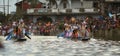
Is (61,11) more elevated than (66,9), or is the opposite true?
(66,9)

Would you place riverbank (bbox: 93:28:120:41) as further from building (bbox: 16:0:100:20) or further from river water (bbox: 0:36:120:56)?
building (bbox: 16:0:100:20)

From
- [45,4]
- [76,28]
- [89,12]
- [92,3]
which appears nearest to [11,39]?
[76,28]

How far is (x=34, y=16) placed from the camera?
98.4 metres

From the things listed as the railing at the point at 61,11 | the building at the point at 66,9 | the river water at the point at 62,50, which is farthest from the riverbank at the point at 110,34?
the railing at the point at 61,11

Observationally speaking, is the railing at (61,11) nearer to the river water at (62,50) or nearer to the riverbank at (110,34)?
the riverbank at (110,34)

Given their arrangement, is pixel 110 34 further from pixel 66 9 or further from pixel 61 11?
pixel 61 11

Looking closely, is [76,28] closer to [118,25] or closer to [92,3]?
[118,25]

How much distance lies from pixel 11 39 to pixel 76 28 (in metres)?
6.78

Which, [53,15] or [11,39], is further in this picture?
[53,15]

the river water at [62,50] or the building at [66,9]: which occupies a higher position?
the building at [66,9]

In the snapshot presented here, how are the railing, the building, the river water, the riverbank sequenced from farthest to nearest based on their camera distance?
the building → the railing → the riverbank → the river water

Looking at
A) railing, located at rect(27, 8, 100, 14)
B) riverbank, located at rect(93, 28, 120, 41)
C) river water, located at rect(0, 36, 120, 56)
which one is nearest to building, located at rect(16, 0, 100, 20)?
railing, located at rect(27, 8, 100, 14)

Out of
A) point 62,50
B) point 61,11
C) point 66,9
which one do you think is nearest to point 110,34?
point 62,50

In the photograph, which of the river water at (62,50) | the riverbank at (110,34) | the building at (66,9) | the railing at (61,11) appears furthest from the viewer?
the building at (66,9)
